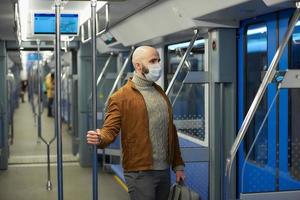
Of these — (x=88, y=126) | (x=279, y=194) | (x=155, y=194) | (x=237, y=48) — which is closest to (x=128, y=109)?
(x=155, y=194)

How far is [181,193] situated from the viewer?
339 centimetres

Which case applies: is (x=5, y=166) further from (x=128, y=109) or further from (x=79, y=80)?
(x=128, y=109)

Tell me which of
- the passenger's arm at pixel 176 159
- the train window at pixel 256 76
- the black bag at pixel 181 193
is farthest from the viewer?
the train window at pixel 256 76

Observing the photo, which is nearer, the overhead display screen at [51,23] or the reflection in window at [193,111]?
the reflection in window at [193,111]

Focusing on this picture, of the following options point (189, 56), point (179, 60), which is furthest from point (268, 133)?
point (179, 60)

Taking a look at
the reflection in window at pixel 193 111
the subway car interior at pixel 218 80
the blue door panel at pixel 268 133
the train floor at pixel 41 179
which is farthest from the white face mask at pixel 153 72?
the train floor at pixel 41 179

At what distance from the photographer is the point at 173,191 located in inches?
136

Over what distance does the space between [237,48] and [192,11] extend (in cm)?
57

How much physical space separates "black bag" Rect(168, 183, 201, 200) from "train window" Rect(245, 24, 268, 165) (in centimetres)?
98

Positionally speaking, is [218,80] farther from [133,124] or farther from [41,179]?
[41,179]

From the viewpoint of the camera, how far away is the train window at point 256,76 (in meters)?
4.06

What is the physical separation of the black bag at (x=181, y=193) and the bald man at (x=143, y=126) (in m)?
0.14

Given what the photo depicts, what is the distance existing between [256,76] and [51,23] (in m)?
3.09

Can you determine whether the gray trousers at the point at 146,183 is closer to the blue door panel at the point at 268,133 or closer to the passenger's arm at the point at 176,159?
the passenger's arm at the point at 176,159
